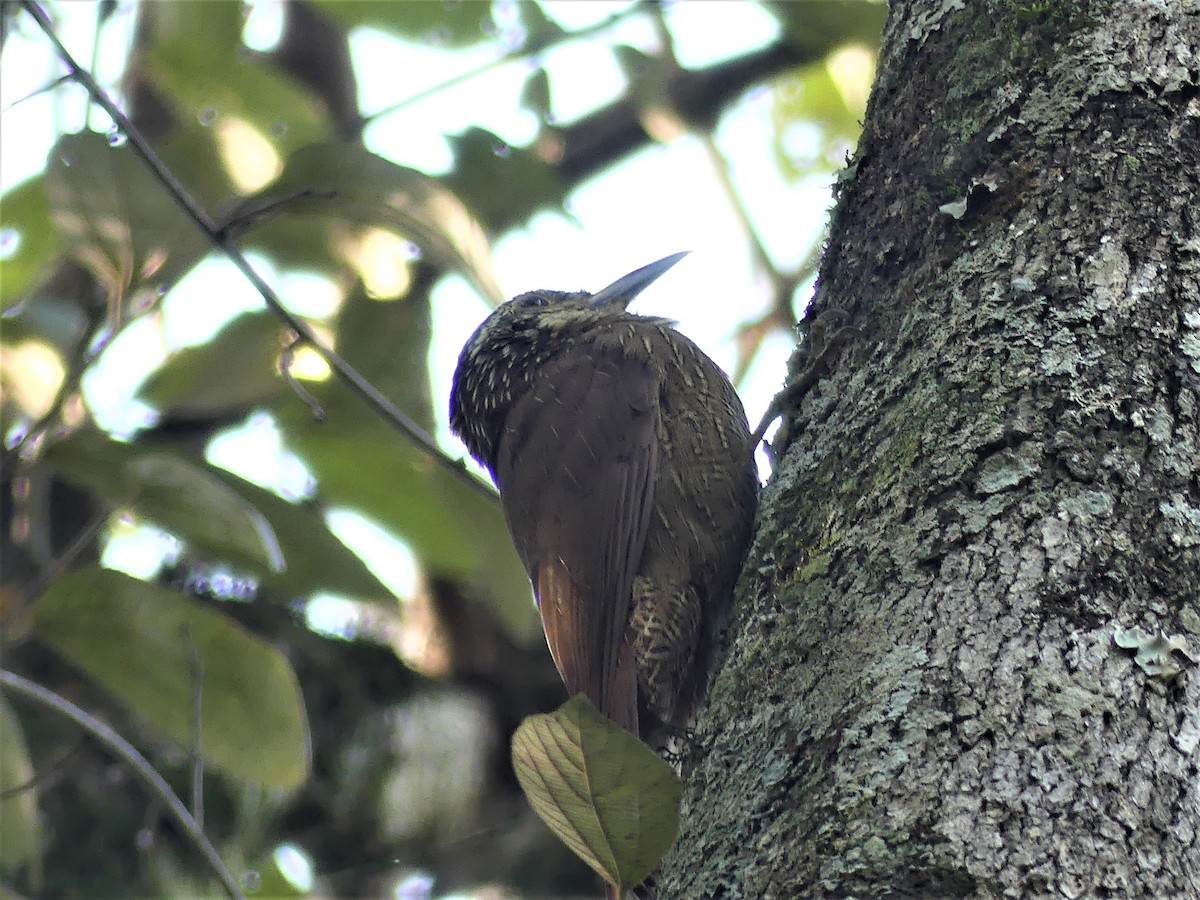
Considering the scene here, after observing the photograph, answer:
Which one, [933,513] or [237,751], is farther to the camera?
[237,751]

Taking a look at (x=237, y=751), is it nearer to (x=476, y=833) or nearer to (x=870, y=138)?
(x=476, y=833)

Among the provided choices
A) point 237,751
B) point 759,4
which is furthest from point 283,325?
point 759,4

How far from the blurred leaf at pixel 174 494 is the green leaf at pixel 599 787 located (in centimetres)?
108

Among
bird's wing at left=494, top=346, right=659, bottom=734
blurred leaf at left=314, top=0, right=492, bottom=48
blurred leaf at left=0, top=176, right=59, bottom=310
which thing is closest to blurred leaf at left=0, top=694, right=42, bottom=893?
bird's wing at left=494, top=346, right=659, bottom=734

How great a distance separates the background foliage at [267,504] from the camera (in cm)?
250

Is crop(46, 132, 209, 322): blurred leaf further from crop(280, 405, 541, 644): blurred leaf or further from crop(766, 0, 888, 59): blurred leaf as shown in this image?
crop(766, 0, 888, 59): blurred leaf

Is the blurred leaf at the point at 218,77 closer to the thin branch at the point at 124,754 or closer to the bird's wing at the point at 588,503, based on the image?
the bird's wing at the point at 588,503

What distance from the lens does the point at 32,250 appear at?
3461mm

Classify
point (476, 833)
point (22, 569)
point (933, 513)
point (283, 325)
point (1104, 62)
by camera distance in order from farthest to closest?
point (476, 833) → point (22, 569) → point (283, 325) → point (1104, 62) → point (933, 513)

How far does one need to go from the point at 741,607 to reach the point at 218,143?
1.83m

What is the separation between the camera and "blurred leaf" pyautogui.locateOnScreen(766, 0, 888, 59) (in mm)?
3012

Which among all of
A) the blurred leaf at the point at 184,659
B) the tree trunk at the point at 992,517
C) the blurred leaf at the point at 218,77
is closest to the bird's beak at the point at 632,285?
the blurred leaf at the point at 218,77

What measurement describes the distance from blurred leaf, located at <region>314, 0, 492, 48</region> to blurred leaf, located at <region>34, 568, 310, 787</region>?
4.41 feet

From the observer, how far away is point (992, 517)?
1.43 metres
